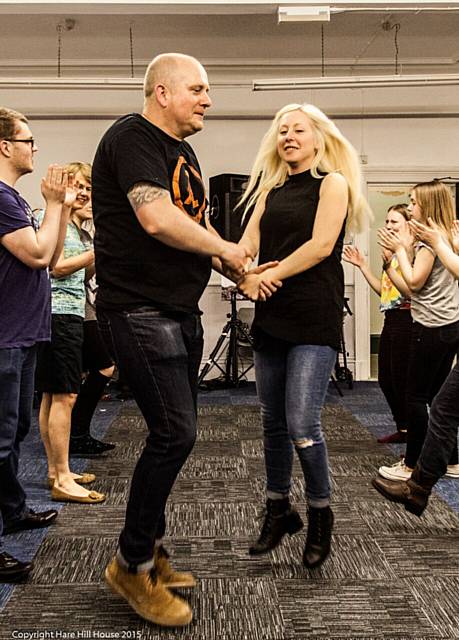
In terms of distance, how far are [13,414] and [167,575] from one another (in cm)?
65

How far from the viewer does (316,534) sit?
80.3 inches

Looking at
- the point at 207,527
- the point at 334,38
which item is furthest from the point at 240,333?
the point at 207,527

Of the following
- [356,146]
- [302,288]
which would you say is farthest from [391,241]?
[356,146]

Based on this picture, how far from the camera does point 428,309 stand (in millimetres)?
2857

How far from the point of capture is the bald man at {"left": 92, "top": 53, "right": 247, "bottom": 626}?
163cm

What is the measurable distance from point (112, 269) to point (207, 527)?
119cm

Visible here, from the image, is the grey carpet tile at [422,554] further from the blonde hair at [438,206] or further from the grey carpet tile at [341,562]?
the blonde hair at [438,206]

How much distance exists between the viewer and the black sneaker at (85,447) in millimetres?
3543

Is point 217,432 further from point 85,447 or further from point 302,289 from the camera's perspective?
point 302,289

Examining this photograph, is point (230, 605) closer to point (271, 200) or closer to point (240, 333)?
point (271, 200)

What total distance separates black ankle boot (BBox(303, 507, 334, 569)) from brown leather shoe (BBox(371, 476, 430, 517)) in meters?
0.55

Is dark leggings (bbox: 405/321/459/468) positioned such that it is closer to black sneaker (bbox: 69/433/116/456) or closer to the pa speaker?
black sneaker (bbox: 69/433/116/456)

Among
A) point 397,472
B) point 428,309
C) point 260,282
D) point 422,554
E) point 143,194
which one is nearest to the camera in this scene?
point 143,194

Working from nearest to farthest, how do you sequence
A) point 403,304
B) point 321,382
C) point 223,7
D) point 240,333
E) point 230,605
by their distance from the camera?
1. point 230,605
2. point 321,382
3. point 403,304
4. point 223,7
5. point 240,333
